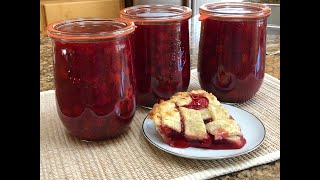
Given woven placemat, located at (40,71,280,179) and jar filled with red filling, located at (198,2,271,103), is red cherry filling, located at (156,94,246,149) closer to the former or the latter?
woven placemat, located at (40,71,280,179)

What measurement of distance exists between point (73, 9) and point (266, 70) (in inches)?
68.5

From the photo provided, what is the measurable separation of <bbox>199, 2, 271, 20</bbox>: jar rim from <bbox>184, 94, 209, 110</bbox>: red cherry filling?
7.2 inches

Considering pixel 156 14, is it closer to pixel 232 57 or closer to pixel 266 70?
pixel 232 57

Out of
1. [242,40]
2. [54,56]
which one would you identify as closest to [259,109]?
[242,40]

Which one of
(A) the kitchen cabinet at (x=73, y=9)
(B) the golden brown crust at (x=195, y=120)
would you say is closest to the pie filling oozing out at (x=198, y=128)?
(B) the golden brown crust at (x=195, y=120)

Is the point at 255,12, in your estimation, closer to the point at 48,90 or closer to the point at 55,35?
the point at 55,35

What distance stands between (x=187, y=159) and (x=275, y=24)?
135 cm

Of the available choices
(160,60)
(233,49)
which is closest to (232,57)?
(233,49)

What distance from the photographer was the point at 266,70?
0.98 metres

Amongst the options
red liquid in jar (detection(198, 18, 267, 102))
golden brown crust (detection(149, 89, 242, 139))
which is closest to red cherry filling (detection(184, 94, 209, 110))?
golden brown crust (detection(149, 89, 242, 139))

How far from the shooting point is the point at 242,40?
2.46 feet

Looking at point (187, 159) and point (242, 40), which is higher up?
point (242, 40)

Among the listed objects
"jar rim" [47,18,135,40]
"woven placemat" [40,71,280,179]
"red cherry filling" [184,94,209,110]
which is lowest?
"woven placemat" [40,71,280,179]

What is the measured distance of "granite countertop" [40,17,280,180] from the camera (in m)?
0.55
